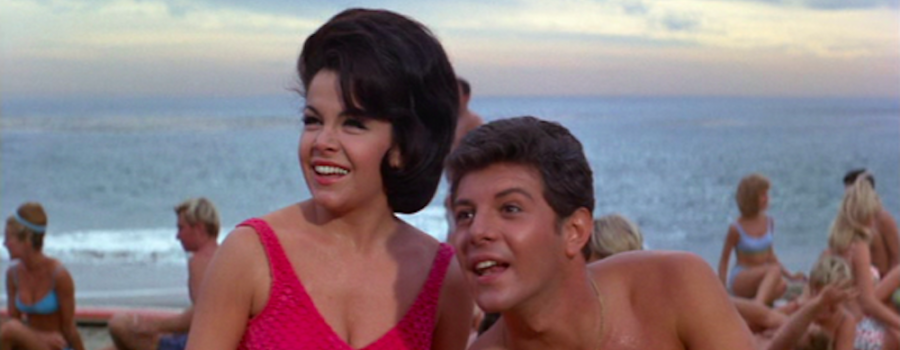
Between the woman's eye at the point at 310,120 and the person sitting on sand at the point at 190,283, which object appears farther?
the person sitting on sand at the point at 190,283

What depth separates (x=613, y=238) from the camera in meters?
5.07

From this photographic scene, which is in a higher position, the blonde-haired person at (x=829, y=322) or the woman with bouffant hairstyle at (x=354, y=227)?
the woman with bouffant hairstyle at (x=354, y=227)

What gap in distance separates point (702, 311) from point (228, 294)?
86cm

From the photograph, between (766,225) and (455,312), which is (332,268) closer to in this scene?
(455,312)

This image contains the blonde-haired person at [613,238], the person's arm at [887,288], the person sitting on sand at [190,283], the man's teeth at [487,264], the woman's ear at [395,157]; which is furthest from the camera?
the person's arm at [887,288]

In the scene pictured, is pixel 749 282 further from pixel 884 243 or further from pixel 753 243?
pixel 884 243

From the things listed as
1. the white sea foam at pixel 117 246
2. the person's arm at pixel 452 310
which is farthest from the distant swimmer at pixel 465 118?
the white sea foam at pixel 117 246

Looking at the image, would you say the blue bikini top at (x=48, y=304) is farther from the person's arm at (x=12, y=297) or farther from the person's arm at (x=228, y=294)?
the person's arm at (x=228, y=294)

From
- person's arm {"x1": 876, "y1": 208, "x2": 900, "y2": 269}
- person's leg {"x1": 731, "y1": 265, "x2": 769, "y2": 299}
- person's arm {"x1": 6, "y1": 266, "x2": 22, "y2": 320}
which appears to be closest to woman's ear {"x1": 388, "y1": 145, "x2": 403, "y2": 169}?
person's arm {"x1": 6, "y1": 266, "x2": 22, "y2": 320}

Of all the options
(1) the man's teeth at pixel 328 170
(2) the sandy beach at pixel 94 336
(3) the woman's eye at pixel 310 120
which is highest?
(3) the woman's eye at pixel 310 120

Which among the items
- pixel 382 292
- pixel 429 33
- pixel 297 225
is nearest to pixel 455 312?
pixel 382 292

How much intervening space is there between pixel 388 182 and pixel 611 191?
3506 centimetres

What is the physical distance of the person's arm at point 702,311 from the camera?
A: 238 centimetres

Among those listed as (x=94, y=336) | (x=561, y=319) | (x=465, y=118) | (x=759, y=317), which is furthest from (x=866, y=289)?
(x=561, y=319)
